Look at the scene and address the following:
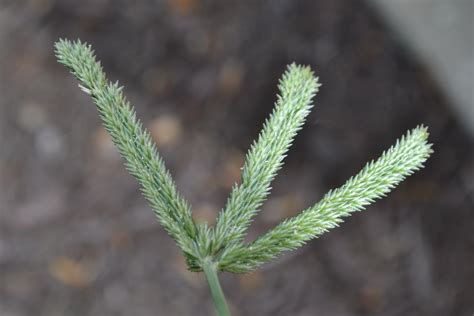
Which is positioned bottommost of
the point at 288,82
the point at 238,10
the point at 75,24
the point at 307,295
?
the point at 288,82

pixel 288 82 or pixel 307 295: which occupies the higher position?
pixel 307 295

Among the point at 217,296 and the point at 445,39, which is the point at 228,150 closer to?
the point at 445,39

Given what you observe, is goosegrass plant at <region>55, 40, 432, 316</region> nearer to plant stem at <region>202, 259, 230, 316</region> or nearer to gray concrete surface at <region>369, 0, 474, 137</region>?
plant stem at <region>202, 259, 230, 316</region>

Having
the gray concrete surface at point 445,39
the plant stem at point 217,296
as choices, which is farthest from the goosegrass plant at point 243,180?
the gray concrete surface at point 445,39

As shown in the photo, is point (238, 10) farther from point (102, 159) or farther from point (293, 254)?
point (293, 254)


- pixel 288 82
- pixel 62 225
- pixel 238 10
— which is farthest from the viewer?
pixel 238 10

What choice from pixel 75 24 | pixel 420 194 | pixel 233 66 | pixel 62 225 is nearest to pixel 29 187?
pixel 62 225
